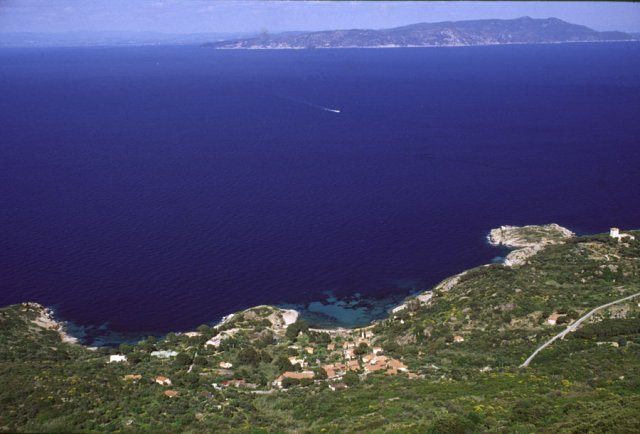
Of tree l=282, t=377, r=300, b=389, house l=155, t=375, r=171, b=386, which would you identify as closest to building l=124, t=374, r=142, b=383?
house l=155, t=375, r=171, b=386

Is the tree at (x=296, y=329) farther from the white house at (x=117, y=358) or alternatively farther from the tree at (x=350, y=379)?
the white house at (x=117, y=358)

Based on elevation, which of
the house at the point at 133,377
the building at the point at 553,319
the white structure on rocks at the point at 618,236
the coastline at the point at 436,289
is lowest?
the coastline at the point at 436,289

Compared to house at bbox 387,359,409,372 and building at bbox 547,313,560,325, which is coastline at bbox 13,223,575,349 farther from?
building at bbox 547,313,560,325

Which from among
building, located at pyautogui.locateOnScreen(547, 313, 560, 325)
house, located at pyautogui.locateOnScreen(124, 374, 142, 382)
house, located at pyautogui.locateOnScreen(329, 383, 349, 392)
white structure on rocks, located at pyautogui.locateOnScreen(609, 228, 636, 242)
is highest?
white structure on rocks, located at pyautogui.locateOnScreen(609, 228, 636, 242)

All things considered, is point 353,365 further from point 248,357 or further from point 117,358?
point 117,358

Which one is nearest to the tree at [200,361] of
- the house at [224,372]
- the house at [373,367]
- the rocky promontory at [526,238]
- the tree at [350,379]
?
the house at [224,372]

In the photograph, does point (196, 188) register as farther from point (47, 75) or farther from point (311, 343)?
point (47, 75)

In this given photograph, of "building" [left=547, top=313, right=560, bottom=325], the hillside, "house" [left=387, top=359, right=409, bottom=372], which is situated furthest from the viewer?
"building" [left=547, top=313, right=560, bottom=325]
